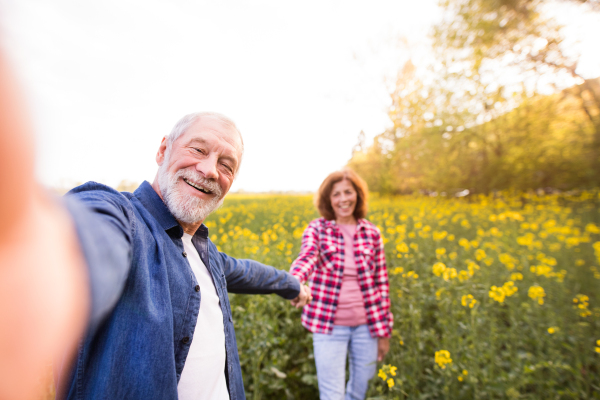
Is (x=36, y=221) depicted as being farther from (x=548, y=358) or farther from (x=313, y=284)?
(x=548, y=358)

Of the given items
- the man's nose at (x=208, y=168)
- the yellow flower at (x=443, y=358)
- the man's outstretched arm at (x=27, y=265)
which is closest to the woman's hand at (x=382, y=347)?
the yellow flower at (x=443, y=358)

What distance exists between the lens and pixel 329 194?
2.42 meters

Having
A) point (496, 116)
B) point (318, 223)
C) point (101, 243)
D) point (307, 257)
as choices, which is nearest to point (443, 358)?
point (307, 257)

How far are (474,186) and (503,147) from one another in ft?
7.36

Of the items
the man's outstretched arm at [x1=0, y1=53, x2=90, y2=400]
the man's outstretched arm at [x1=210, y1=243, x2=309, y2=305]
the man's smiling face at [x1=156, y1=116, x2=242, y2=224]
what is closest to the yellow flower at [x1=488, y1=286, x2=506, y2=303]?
the man's outstretched arm at [x1=210, y1=243, x2=309, y2=305]

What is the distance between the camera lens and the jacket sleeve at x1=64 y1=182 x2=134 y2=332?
1.52 ft

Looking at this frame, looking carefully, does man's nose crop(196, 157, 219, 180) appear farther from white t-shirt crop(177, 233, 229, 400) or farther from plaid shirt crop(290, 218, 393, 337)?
plaid shirt crop(290, 218, 393, 337)

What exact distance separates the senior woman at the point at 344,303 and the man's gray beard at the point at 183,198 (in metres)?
0.99

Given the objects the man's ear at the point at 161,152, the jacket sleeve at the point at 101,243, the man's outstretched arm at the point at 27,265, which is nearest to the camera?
the man's outstretched arm at the point at 27,265

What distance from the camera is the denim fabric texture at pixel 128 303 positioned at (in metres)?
0.50

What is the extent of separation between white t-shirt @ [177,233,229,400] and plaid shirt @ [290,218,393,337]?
0.87m

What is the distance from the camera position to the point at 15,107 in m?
0.30

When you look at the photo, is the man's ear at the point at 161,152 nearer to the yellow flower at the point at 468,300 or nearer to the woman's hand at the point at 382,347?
the woman's hand at the point at 382,347

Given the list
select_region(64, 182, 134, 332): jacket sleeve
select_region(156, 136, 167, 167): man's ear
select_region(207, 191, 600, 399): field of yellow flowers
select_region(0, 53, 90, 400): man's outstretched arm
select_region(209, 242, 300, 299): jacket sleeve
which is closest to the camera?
select_region(0, 53, 90, 400): man's outstretched arm
